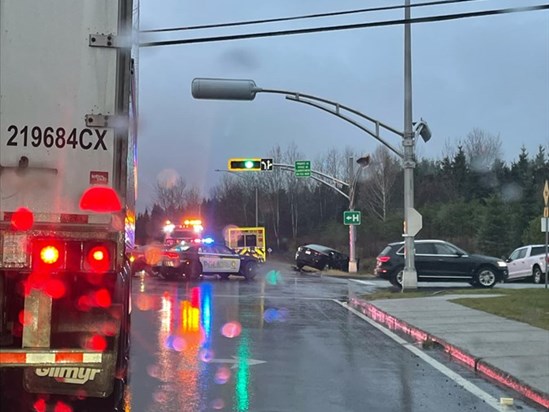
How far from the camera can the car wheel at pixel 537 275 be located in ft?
87.7

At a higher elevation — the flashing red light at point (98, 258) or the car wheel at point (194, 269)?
the flashing red light at point (98, 258)

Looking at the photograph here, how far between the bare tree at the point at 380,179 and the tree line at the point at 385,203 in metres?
0.11

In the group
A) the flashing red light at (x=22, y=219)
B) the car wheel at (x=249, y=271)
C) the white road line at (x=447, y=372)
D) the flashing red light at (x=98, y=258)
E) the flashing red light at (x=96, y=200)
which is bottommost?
the white road line at (x=447, y=372)

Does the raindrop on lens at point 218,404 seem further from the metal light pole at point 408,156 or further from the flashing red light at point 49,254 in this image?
the metal light pole at point 408,156

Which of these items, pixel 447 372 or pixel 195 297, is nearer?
pixel 447 372

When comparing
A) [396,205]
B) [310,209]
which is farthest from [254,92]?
[310,209]

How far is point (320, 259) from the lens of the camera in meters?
35.3

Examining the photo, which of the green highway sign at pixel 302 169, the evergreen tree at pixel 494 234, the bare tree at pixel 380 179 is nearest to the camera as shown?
the green highway sign at pixel 302 169

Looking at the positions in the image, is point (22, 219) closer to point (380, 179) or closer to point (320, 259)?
point (320, 259)

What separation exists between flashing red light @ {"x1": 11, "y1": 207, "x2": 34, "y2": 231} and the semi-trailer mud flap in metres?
1.02

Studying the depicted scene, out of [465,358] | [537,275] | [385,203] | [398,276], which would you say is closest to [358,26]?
[465,358]

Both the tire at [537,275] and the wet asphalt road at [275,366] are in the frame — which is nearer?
the wet asphalt road at [275,366]

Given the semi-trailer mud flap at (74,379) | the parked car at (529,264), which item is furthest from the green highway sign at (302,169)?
the semi-trailer mud flap at (74,379)

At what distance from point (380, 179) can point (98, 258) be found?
6334 centimetres
